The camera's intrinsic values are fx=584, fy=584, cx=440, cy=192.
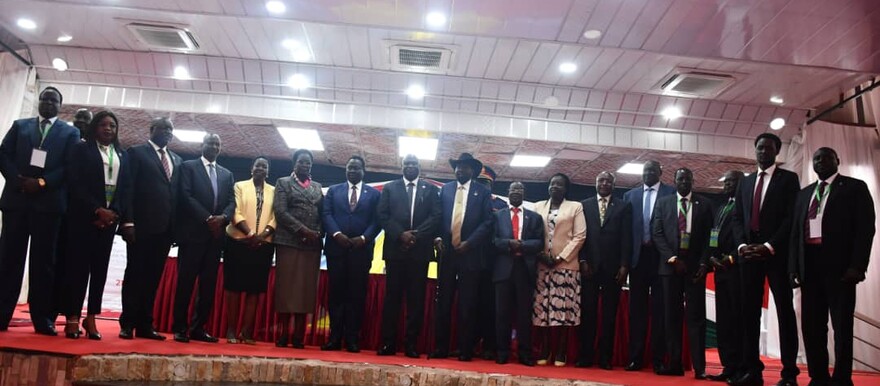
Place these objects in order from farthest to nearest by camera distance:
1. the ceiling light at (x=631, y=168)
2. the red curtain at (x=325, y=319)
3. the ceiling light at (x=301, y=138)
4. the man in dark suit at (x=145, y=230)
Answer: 1. the ceiling light at (x=631, y=168)
2. the ceiling light at (x=301, y=138)
3. the red curtain at (x=325, y=319)
4. the man in dark suit at (x=145, y=230)

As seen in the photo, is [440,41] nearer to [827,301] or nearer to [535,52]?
[535,52]

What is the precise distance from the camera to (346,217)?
4.32 m

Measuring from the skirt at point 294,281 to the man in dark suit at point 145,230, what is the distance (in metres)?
0.76

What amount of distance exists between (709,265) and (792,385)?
0.93 meters

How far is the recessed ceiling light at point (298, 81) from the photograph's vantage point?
6.63 meters

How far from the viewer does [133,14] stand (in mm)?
5477

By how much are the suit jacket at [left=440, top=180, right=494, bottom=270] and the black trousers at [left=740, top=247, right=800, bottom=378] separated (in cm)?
170

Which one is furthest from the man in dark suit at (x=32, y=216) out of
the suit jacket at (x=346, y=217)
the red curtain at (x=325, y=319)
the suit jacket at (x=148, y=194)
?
the suit jacket at (x=346, y=217)

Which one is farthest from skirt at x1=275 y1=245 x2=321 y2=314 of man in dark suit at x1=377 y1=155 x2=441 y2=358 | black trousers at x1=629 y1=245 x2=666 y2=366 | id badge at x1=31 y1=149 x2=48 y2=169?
black trousers at x1=629 y1=245 x2=666 y2=366

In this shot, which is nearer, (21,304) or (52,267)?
(52,267)

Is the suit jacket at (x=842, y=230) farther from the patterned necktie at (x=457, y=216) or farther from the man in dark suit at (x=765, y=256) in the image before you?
the patterned necktie at (x=457, y=216)

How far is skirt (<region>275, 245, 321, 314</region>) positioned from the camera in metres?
4.18

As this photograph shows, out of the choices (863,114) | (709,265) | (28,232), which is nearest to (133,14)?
(28,232)

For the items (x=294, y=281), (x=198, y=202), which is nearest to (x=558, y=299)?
(x=294, y=281)
